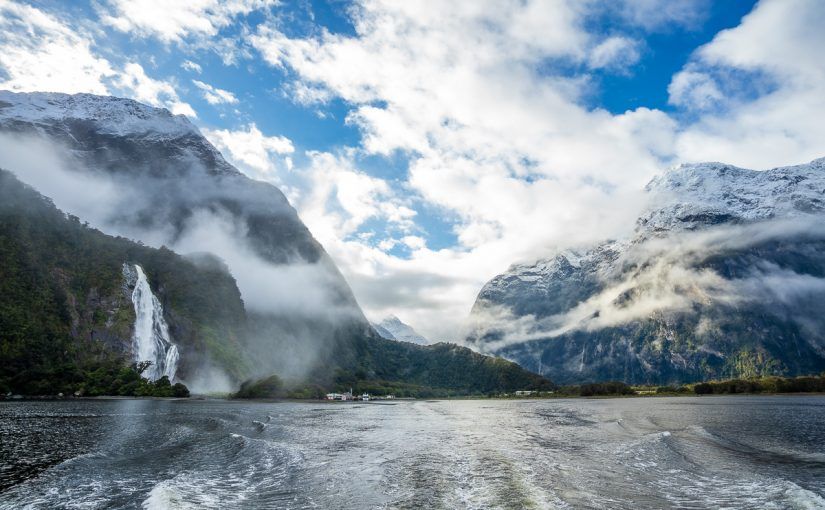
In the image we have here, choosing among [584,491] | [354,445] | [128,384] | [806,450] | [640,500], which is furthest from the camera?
[128,384]

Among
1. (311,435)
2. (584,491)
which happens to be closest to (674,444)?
(584,491)

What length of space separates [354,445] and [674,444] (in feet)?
112

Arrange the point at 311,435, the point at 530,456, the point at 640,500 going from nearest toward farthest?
1. the point at 640,500
2. the point at 530,456
3. the point at 311,435

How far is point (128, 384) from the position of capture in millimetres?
178875

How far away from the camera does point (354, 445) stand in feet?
168

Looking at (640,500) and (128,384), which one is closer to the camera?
(640,500)

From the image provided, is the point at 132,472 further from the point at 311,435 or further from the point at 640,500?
the point at 640,500

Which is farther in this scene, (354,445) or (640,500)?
(354,445)

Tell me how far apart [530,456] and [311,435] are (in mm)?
30108

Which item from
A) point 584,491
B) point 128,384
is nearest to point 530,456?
point 584,491

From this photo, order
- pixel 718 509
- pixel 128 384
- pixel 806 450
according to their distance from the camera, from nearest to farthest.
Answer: pixel 718 509, pixel 806 450, pixel 128 384

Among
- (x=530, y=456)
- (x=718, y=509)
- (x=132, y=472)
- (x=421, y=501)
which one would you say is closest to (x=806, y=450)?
(x=530, y=456)

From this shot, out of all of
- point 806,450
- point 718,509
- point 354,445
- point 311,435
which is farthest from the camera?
point 311,435

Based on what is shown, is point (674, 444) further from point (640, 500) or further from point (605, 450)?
point (640, 500)
